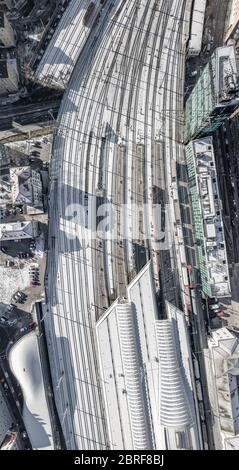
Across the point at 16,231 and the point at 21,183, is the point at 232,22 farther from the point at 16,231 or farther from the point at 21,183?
the point at 16,231

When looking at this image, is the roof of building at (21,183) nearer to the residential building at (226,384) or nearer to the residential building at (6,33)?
the residential building at (6,33)

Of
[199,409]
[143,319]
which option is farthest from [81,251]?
[199,409]

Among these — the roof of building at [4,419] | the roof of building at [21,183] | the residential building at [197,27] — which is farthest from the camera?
the residential building at [197,27]

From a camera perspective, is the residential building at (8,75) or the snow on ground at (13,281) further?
the snow on ground at (13,281)

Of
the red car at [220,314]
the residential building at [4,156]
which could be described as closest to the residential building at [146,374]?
the red car at [220,314]

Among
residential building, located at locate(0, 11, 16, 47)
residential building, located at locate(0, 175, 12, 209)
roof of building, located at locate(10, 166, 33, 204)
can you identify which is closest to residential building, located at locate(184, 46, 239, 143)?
roof of building, located at locate(10, 166, 33, 204)
